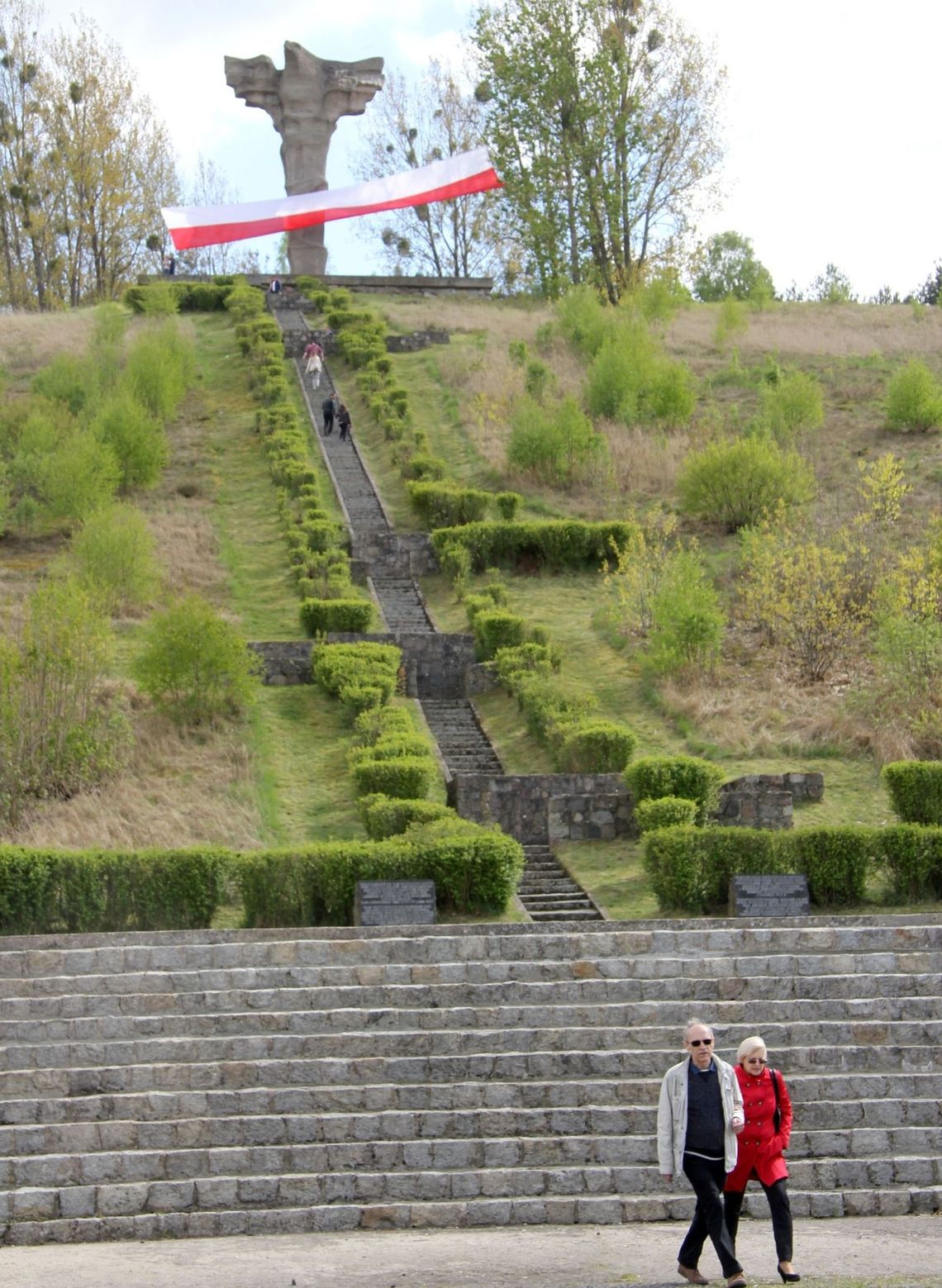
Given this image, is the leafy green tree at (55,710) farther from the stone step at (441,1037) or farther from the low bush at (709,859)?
the stone step at (441,1037)

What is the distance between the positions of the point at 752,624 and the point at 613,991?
47.1 ft

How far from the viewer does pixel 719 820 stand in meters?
20.2

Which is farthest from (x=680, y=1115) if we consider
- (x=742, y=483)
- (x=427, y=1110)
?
(x=742, y=483)

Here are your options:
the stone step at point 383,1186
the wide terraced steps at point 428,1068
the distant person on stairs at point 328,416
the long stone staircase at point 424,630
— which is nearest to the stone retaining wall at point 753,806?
the long stone staircase at point 424,630

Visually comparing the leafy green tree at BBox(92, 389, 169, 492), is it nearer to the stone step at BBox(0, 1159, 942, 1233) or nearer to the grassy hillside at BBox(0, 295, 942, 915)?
the grassy hillside at BBox(0, 295, 942, 915)

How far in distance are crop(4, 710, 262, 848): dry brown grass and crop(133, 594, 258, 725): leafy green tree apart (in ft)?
1.39

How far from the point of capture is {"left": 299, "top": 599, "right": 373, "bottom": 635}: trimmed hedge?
1090 inches

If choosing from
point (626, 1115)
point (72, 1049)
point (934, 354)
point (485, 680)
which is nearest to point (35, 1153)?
point (72, 1049)

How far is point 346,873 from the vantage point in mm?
16625

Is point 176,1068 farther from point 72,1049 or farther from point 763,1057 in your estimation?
point 763,1057

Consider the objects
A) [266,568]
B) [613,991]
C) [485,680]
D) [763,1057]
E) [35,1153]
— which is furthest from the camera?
[266,568]

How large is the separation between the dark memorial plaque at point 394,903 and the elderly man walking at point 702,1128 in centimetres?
661

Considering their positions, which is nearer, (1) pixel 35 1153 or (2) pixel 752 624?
(1) pixel 35 1153

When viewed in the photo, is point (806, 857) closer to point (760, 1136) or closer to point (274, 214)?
point (760, 1136)
